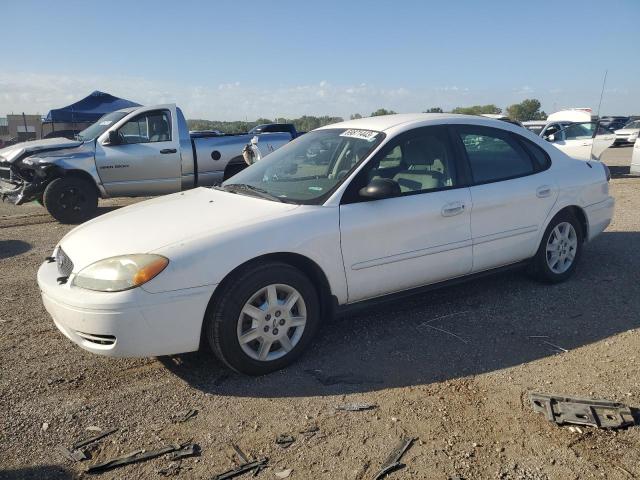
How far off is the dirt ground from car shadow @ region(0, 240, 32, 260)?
2.25 metres

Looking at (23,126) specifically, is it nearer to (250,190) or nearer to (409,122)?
(250,190)

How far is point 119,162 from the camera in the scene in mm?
8875

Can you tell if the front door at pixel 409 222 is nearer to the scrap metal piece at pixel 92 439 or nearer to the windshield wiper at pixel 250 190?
the windshield wiper at pixel 250 190

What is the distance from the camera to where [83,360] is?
3668 mm

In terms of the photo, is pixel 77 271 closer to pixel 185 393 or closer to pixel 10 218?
pixel 185 393

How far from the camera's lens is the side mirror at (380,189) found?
3.56 meters

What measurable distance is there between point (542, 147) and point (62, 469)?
442 cm

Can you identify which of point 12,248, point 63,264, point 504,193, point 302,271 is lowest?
point 12,248

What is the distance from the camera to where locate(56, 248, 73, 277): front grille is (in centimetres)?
336

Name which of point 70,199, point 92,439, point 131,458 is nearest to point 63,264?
point 92,439

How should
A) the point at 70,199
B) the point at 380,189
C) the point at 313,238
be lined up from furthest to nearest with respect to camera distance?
the point at 70,199, the point at 380,189, the point at 313,238

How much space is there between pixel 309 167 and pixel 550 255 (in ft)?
7.91

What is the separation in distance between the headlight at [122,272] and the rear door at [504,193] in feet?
7.99

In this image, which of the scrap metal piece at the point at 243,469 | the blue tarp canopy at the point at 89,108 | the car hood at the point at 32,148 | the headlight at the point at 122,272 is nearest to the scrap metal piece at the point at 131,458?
the scrap metal piece at the point at 243,469
